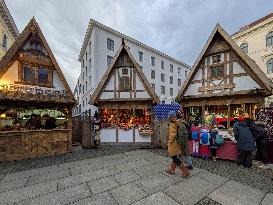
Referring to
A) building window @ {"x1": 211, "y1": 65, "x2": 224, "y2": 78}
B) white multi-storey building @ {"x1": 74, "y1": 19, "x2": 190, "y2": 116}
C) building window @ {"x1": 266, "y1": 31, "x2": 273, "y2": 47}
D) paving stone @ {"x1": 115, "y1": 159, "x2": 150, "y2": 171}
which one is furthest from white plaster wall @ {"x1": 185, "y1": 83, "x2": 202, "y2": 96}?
building window @ {"x1": 266, "y1": 31, "x2": 273, "y2": 47}

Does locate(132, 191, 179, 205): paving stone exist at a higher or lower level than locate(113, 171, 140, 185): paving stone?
higher

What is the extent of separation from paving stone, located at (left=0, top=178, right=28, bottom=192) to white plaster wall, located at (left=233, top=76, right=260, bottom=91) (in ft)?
35.5

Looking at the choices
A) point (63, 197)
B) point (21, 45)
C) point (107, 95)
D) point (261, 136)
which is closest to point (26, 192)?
point (63, 197)

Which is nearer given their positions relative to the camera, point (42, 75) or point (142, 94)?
point (42, 75)

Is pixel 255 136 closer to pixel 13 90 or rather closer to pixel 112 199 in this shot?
pixel 112 199

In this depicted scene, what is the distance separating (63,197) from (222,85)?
32.9 ft

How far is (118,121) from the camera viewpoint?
13602mm

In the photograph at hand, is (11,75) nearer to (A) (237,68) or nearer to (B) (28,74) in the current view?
(B) (28,74)

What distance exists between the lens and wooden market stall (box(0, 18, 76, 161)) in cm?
1006

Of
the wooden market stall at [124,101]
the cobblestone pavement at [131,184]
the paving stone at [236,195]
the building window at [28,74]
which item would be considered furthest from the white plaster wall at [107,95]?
the paving stone at [236,195]

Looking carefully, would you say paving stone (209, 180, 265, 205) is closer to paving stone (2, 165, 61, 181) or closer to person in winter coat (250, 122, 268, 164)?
person in winter coat (250, 122, 268, 164)

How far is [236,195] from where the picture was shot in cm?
517

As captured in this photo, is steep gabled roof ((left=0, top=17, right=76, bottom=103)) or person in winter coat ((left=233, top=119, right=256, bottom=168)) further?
steep gabled roof ((left=0, top=17, right=76, bottom=103))

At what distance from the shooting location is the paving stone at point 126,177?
6.23 meters
